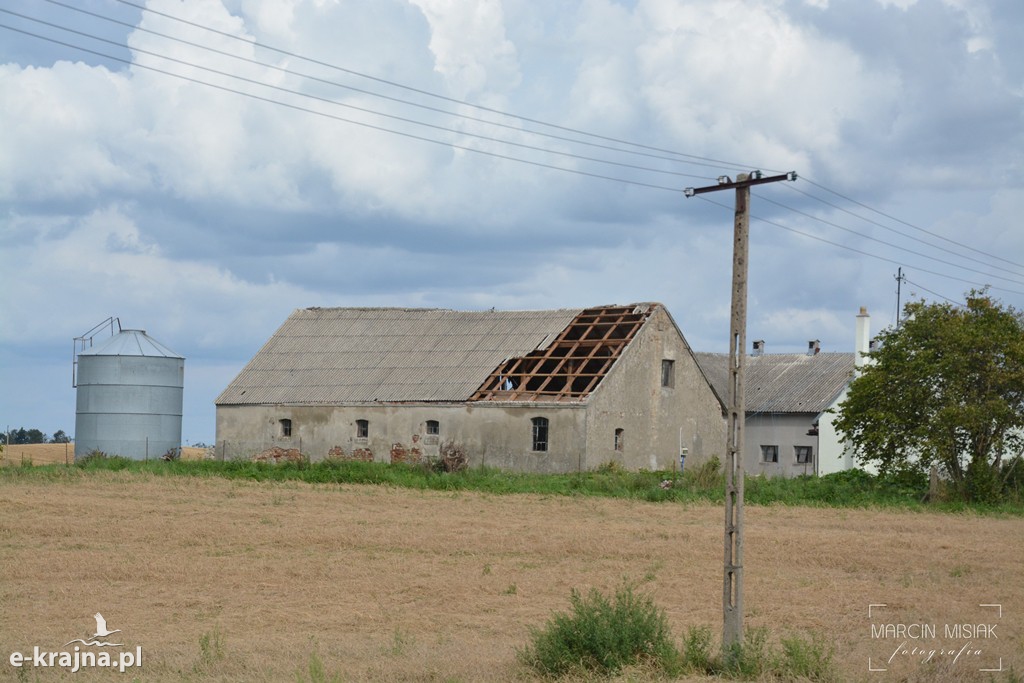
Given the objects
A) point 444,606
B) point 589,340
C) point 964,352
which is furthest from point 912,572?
point 589,340

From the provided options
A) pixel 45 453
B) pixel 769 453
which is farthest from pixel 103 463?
pixel 769 453

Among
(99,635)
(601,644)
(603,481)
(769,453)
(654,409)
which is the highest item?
(654,409)

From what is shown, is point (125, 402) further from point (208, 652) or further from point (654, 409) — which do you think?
point (208, 652)

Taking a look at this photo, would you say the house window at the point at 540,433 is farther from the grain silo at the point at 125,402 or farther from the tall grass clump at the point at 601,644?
the tall grass clump at the point at 601,644

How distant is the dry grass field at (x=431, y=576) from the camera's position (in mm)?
11734

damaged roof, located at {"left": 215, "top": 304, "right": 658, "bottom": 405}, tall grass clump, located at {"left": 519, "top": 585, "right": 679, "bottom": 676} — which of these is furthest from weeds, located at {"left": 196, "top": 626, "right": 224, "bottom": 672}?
damaged roof, located at {"left": 215, "top": 304, "right": 658, "bottom": 405}

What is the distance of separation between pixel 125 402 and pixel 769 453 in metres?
25.7

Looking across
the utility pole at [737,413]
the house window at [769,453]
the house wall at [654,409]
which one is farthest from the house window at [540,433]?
the utility pole at [737,413]

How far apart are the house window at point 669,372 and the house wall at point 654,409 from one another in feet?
0.36

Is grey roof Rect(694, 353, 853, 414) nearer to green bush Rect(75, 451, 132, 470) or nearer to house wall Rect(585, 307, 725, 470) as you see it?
house wall Rect(585, 307, 725, 470)

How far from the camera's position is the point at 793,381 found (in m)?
49.0

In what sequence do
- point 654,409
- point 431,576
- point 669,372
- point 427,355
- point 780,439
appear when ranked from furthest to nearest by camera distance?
point 780,439
point 427,355
point 669,372
point 654,409
point 431,576

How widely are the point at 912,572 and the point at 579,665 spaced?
9.06 m

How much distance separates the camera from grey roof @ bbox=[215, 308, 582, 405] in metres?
41.8
